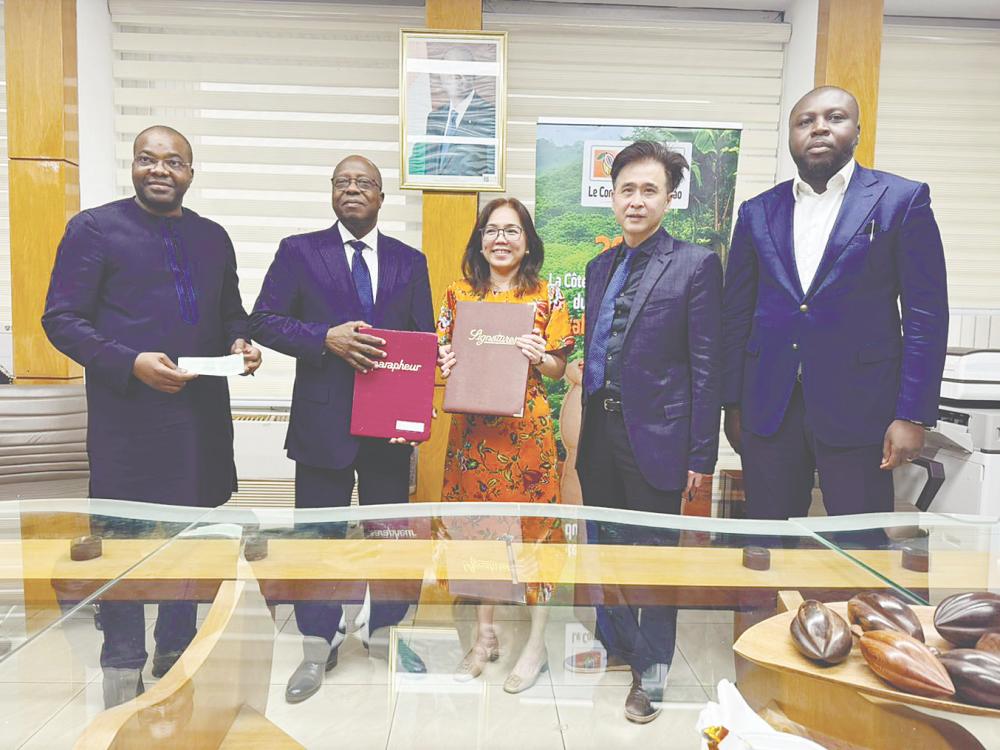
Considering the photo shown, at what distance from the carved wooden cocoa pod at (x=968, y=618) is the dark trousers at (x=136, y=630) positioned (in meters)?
0.91

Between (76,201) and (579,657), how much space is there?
3.75m

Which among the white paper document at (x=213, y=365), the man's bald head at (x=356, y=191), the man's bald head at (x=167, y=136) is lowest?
the white paper document at (x=213, y=365)

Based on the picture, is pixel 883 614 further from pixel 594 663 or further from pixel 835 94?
pixel 835 94

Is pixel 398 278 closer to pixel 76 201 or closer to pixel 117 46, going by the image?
pixel 76 201

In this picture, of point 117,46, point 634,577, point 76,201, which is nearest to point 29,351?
point 76,201

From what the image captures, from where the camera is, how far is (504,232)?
7.86 ft

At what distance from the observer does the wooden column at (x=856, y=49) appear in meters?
3.50

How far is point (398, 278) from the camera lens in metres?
2.41

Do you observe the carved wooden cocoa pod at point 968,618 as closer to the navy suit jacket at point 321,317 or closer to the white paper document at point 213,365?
the navy suit jacket at point 321,317

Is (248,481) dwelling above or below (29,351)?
below

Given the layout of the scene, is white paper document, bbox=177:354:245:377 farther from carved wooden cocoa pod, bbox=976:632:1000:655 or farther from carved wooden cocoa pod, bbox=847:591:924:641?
carved wooden cocoa pod, bbox=976:632:1000:655

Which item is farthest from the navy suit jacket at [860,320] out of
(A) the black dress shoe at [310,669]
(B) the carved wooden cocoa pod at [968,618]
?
Result: (A) the black dress shoe at [310,669]

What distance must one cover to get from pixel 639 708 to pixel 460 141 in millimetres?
3218

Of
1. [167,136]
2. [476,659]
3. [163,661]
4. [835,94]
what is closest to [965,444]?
[835,94]
